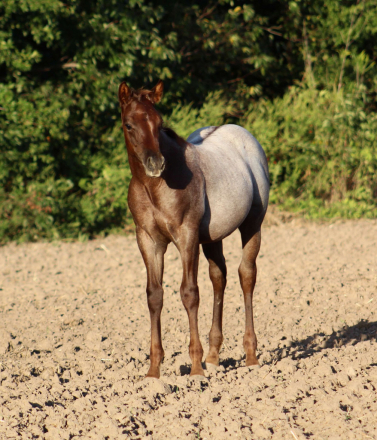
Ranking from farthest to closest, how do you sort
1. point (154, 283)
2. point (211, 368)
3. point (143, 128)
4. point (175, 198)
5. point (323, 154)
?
point (323, 154), point (211, 368), point (154, 283), point (175, 198), point (143, 128)

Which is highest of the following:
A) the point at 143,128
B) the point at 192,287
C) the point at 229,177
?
the point at 143,128

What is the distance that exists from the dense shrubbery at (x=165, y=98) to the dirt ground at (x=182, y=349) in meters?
1.56

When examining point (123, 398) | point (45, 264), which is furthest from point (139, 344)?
point (45, 264)

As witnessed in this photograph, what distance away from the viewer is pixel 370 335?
5258 millimetres

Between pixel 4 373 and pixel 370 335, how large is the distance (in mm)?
3220

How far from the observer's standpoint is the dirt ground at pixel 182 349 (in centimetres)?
339

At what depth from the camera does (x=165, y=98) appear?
473 inches

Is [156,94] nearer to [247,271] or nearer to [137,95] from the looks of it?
[137,95]

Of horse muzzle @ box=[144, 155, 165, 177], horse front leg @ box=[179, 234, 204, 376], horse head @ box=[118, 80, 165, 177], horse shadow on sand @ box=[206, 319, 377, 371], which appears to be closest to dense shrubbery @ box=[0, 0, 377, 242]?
horse shadow on sand @ box=[206, 319, 377, 371]

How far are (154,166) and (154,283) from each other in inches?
40.6

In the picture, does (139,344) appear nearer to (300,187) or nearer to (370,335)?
(370,335)

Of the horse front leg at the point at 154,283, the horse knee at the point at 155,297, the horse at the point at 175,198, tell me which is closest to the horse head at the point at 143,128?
the horse at the point at 175,198

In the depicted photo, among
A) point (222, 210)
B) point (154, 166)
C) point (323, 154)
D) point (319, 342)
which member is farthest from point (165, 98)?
point (154, 166)

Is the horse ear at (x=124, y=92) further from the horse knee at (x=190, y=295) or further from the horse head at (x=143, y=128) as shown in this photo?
the horse knee at (x=190, y=295)
